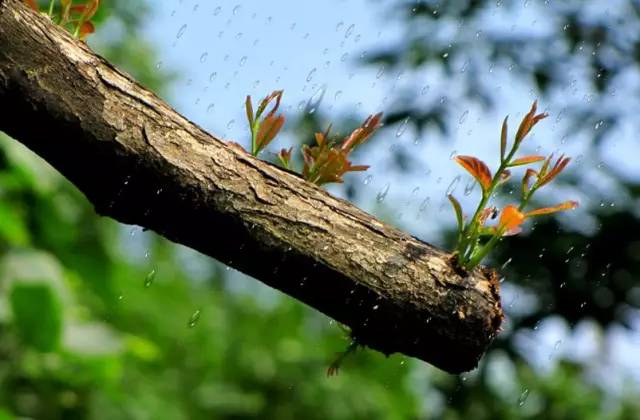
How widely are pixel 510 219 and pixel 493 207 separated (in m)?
0.03

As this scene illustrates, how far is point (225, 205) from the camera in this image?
51.4 inches

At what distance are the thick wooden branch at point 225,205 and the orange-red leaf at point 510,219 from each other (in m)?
0.08

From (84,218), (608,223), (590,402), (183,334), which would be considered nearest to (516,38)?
(608,223)

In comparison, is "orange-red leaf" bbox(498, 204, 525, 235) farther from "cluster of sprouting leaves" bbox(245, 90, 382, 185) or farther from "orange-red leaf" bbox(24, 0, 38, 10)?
"orange-red leaf" bbox(24, 0, 38, 10)

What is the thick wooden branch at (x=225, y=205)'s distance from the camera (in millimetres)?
1256

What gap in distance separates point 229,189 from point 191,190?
0.05 m

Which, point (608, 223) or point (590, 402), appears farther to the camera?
point (590, 402)

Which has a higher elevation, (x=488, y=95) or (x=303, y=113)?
(x=488, y=95)

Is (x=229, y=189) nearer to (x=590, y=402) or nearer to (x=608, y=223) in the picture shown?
(x=608, y=223)

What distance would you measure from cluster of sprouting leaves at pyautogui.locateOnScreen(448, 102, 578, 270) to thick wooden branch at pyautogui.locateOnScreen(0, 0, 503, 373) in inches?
1.4

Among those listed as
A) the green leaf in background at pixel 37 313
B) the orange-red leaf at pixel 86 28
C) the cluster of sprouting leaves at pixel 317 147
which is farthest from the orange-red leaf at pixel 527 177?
the green leaf in background at pixel 37 313

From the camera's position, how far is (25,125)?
1.24m

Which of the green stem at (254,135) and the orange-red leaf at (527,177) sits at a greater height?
the orange-red leaf at (527,177)

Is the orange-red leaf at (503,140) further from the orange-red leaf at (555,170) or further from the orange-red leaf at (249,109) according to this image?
the orange-red leaf at (249,109)
